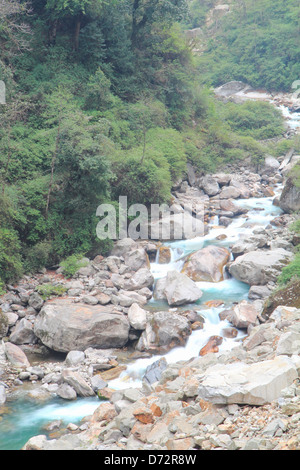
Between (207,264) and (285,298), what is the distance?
462 centimetres

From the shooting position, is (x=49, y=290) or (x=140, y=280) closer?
(x=49, y=290)

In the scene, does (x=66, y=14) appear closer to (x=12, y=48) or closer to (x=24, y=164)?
(x=12, y=48)

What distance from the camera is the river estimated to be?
28.6 feet

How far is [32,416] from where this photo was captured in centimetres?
905

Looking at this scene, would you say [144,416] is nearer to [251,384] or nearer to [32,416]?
[251,384]

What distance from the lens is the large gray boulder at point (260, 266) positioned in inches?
572

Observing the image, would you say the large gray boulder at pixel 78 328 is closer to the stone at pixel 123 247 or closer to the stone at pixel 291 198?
the stone at pixel 123 247

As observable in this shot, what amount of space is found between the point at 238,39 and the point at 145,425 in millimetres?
50082

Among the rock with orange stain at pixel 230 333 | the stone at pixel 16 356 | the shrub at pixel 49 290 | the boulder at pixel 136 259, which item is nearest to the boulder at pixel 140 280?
the boulder at pixel 136 259

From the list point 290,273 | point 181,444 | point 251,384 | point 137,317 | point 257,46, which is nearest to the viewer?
point 181,444

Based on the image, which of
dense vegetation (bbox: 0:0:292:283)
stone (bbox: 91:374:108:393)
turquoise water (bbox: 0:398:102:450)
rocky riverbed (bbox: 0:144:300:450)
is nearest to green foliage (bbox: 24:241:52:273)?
dense vegetation (bbox: 0:0:292:283)

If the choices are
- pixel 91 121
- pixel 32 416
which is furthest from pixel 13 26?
pixel 32 416

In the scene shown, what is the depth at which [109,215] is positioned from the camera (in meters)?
17.4
